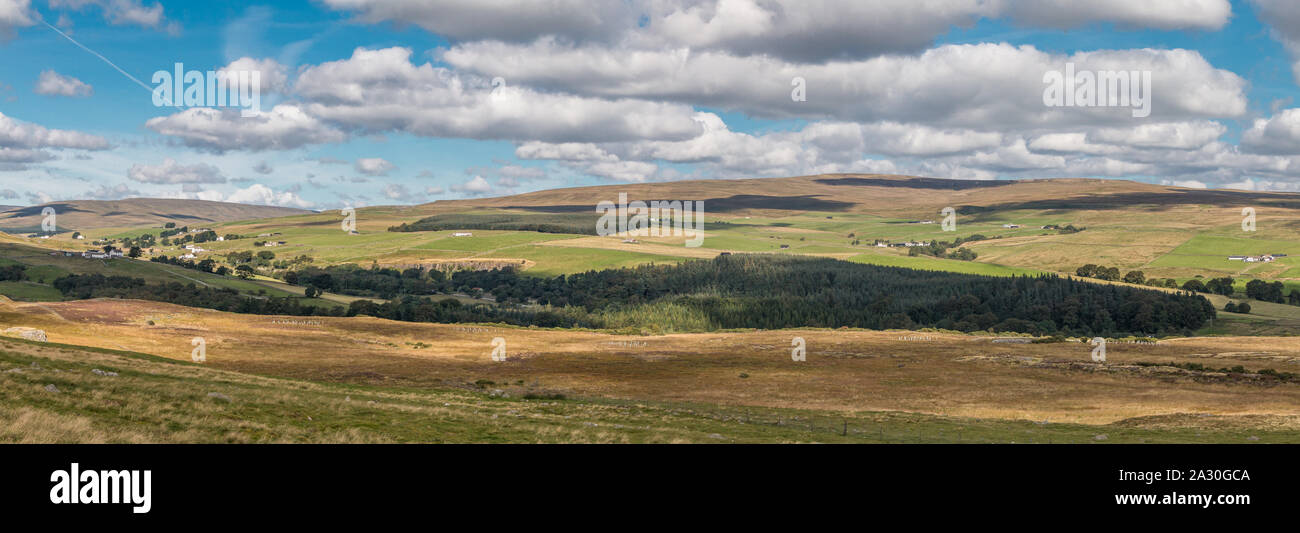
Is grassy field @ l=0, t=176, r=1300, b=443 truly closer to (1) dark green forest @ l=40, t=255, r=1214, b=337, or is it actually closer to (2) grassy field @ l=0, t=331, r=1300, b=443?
(2) grassy field @ l=0, t=331, r=1300, b=443

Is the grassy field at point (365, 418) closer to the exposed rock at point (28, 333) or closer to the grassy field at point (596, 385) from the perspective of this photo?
the grassy field at point (596, 385)

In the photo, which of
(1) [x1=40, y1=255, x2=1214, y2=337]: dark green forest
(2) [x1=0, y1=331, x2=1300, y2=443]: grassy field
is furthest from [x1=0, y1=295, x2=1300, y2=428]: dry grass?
(1) [x1=40, y1=255, x2=1214, y2=337]: dark green forest

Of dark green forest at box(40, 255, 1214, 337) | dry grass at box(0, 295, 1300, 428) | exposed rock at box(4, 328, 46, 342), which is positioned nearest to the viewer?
exposed rock at box(4, 328, 46, 342)

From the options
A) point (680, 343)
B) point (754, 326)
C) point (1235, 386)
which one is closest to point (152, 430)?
point (1235, 386)

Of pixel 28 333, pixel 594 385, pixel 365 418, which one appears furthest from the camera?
pixel 594 385

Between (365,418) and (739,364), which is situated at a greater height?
(365,418)

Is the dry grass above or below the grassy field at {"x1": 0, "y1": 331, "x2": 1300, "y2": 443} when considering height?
below

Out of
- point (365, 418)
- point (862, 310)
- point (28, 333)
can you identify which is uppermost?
point (28, 333)

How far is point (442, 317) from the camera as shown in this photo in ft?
544

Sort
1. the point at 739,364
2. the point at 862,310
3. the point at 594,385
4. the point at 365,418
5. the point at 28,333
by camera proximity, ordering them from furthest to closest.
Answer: the point at 862,310
the point at 739,364
the point at 594,385
the point at 28,333
the point at 365,418

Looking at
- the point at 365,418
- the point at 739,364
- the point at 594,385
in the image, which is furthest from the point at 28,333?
the point at 739,364

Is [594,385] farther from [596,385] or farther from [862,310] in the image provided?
[862,310]
